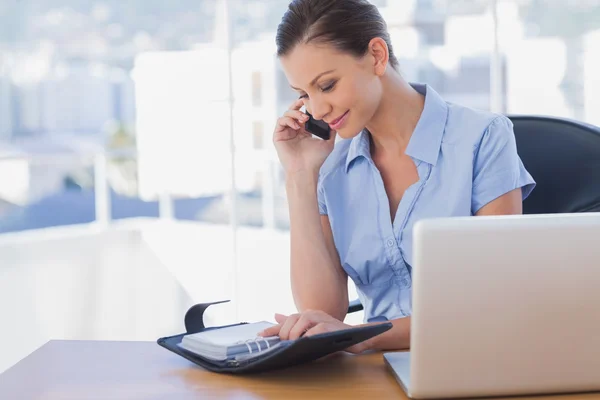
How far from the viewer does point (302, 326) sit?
1.27 metres

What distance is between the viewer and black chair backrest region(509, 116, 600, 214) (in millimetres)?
1719

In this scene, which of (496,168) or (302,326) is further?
(496,168)

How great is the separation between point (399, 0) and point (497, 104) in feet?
39.6

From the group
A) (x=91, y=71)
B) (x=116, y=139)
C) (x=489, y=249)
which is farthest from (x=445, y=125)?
(x=91, y=71)

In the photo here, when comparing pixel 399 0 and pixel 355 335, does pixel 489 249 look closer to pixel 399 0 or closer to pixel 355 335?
pixel 355 335

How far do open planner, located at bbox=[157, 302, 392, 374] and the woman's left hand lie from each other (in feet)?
0.06

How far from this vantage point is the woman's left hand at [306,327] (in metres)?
1.27

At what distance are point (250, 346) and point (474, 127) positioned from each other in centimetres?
72

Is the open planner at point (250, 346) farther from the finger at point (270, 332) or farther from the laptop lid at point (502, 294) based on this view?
the laptop lid at point (502, 294)

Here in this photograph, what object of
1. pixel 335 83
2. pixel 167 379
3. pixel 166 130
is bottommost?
pixel 167 379

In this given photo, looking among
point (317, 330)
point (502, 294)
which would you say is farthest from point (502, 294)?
point (317, 330)

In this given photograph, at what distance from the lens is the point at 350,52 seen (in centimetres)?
163

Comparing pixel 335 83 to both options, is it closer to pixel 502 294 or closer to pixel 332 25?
pixel 332 25

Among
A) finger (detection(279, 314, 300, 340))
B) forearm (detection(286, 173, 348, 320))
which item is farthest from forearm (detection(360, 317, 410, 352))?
forearm (detection(286, 173, 348, 320))
